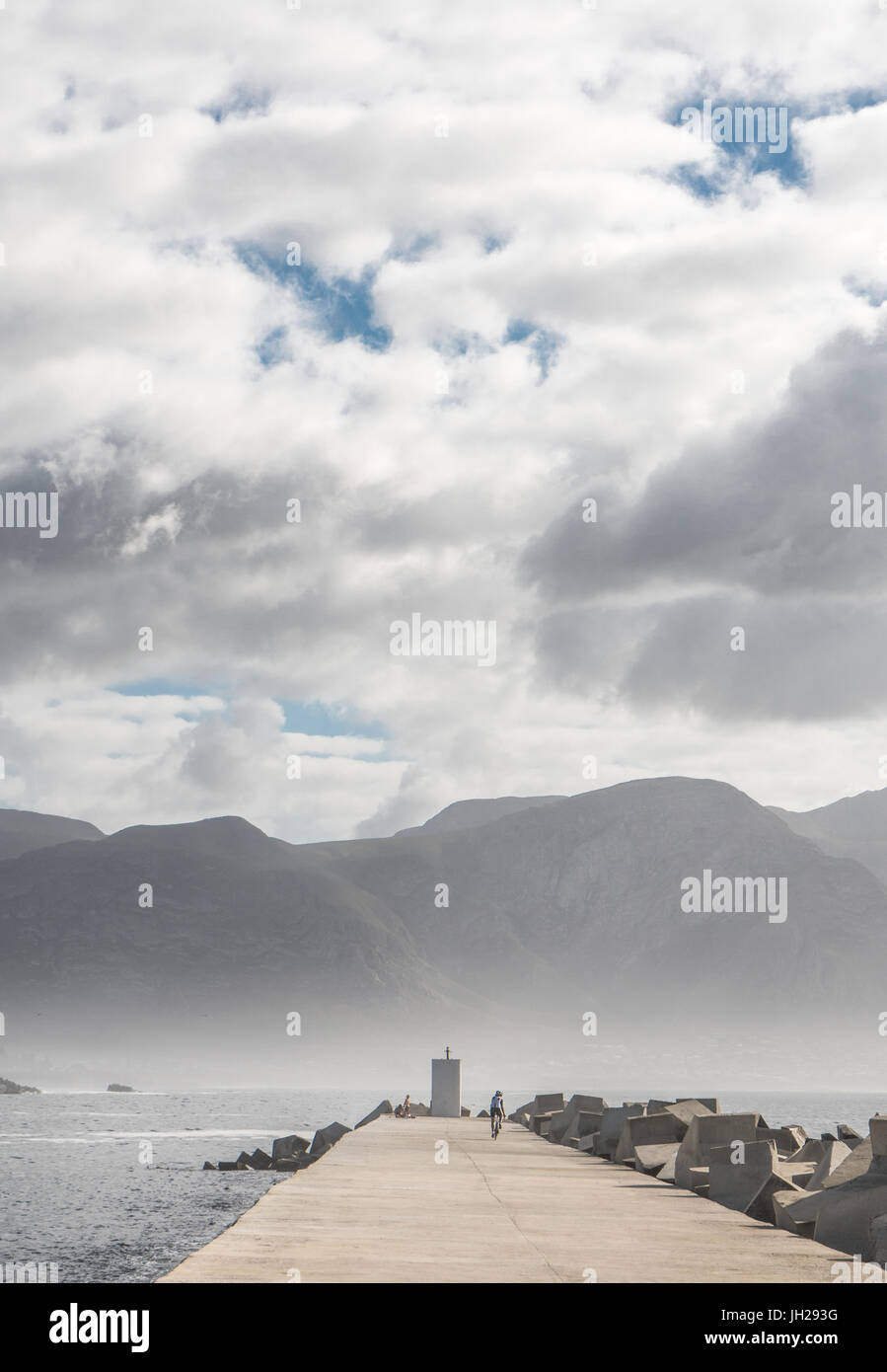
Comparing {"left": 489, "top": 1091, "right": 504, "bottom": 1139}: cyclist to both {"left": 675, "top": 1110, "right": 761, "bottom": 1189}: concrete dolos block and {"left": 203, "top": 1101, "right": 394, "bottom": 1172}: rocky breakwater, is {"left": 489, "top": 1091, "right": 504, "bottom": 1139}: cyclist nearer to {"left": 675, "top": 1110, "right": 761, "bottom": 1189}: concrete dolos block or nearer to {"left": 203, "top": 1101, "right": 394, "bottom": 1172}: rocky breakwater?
{"left": 675, "top": 1110, "right": 761, "bottom": 1189}: concrete dolos block

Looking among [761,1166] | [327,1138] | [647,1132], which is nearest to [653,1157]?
[647,1132]

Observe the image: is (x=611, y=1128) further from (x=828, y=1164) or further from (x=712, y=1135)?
(x=828, y=1164)

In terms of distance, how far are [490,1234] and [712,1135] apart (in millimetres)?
10271

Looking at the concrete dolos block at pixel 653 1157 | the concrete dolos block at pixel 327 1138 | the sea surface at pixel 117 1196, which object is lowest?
the sea surface at pixel 117 1196

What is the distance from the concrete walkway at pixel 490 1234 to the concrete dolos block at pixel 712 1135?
2.67ft

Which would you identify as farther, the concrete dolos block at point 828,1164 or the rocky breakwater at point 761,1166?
the concrete dolos block at point 828,1164

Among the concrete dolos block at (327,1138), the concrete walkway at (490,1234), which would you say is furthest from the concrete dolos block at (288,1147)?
the concrete walkway at (490,1234)

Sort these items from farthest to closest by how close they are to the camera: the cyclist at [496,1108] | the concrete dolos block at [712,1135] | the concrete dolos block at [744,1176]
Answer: the cyclist at [496,1108]
the concrete dolos block at [712,1135]
the concrete dolos block at [744,1176]

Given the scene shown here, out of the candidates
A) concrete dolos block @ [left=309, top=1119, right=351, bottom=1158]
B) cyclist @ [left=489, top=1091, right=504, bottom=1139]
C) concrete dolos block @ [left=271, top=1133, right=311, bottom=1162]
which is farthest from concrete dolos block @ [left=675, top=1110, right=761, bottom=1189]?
concrete dolos block @ [left=271, top=1133, right=311, bottom=1162]

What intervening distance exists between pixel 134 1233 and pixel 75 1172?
35162mm

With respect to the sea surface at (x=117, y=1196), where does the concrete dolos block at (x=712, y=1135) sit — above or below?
above

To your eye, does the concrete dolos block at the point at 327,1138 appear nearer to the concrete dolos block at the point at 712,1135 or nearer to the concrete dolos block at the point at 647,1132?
the concrete dolos block at the point at 647,1132

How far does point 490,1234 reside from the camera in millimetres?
14516

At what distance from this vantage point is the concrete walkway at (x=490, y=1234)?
11.6 metres
